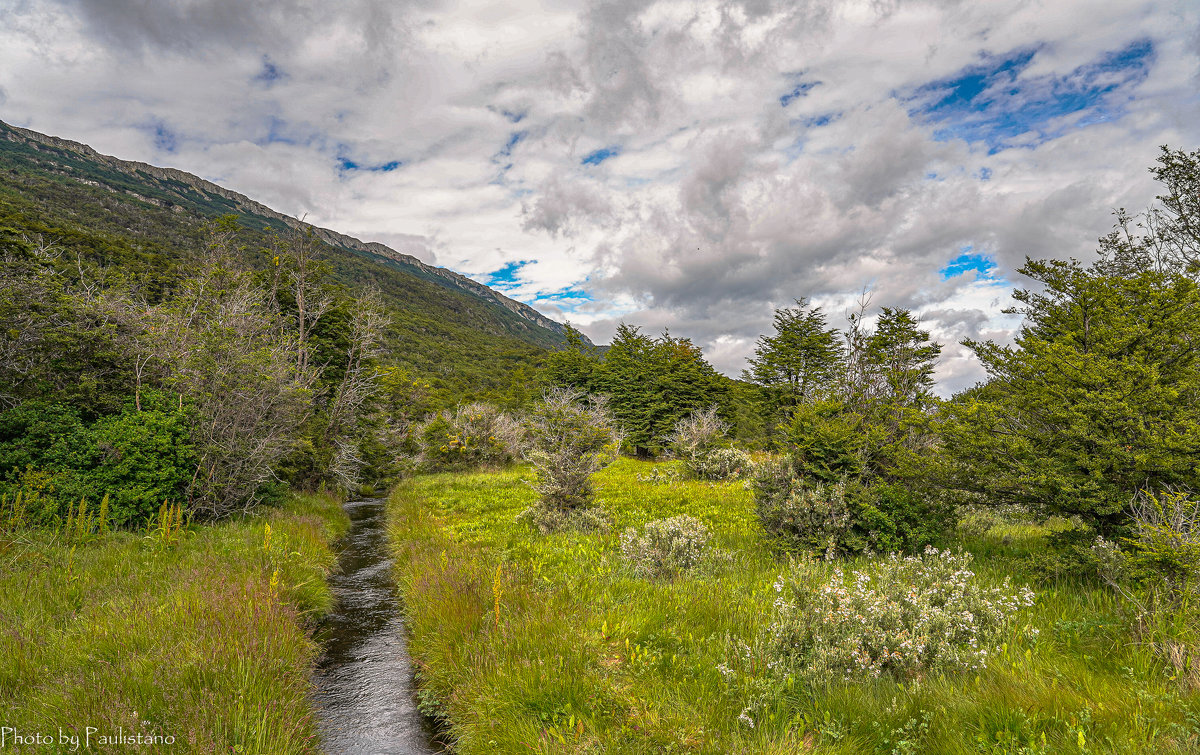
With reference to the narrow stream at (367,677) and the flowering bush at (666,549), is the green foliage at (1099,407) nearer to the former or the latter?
the flowering bush at (666,549)

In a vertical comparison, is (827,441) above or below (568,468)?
above

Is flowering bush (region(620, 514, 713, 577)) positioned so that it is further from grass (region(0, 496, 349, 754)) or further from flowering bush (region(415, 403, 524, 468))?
flowering bush (region(415, 403, 524, 468))

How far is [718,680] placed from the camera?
15.0ft

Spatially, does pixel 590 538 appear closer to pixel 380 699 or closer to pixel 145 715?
pixel 380 699

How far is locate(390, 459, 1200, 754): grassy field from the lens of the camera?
334 centimetres

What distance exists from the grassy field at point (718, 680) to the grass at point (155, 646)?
193cm

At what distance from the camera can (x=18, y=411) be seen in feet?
33.0

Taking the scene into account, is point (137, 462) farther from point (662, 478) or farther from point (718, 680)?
point (662, 478)

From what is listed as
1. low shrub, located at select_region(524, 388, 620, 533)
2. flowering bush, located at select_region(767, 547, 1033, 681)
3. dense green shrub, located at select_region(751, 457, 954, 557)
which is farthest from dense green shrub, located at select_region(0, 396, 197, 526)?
dense green shrub, located at select_region(751, 457, 954, 557)

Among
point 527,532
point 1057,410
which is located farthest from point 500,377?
point 1057,410

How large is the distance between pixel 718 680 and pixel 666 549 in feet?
13.8

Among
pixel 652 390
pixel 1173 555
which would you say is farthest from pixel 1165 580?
pixel 652 390

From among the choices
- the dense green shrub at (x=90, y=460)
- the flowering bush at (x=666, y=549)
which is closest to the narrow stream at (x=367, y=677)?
the flowering bush at (x=666, y=549)

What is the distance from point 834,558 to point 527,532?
7186mm
